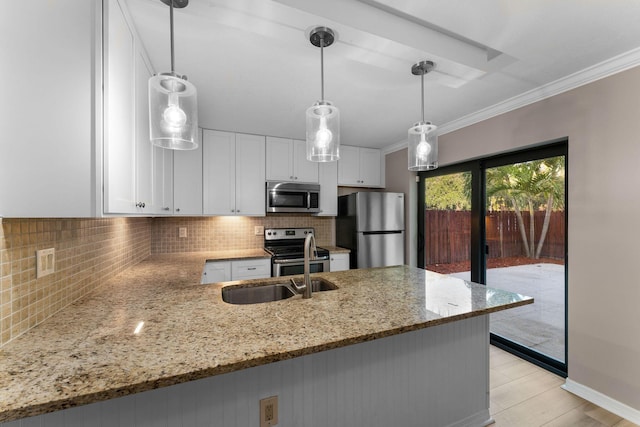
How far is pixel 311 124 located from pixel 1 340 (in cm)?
150

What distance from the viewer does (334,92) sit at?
2273 mm

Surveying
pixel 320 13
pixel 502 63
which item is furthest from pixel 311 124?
pixel 502 63

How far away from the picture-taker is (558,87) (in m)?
2.12

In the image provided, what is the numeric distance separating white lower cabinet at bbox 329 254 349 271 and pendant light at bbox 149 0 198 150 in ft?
8.65

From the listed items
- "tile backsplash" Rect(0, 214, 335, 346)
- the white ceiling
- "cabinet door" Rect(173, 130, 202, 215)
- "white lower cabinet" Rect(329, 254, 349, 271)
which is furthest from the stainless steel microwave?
"tile backsplash" Rect(0, 214, 335, 346)

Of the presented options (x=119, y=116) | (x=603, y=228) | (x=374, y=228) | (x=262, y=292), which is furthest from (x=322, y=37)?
(x=374, y=228)

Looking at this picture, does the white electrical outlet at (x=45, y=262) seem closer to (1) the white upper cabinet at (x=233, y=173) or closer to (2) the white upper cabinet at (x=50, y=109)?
(2) the white upper cabinet at (x=50, y=109)

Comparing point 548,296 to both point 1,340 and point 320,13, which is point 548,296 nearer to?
point 320,13

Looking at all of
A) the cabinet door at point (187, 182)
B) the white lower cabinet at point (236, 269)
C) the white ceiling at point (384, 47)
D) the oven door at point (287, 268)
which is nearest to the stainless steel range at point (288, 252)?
the oven door at point (287, 268)

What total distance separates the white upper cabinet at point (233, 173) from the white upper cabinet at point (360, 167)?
46.5 inches

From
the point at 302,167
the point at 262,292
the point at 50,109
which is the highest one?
the point at 302,167

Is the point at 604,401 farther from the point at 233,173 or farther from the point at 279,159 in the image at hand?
the point at 233,173

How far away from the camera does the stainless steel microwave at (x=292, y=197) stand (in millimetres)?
3473

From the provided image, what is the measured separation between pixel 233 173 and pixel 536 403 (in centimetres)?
356
